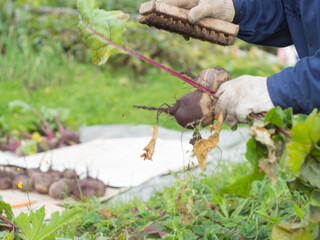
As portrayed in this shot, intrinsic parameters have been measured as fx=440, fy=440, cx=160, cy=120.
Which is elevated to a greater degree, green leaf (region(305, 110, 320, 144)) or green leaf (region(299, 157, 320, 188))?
green leaf (region(305, 110, 320, 144))

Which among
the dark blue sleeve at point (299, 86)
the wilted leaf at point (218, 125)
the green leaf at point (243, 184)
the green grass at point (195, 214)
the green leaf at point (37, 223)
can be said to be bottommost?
the green grass at point (195, 214)

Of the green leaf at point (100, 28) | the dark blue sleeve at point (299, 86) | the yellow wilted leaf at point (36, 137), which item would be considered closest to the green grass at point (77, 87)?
the yellow wilted leaf at point (36, 137)

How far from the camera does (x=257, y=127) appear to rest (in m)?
1.32

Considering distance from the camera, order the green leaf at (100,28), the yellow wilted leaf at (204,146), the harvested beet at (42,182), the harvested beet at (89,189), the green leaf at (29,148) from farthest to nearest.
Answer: the green leaf at (29,148) < the harvested beet at (42,182) < the harvested beet at (89,189) < the green leaf at (100,28) < the yellow wilted leaf at (204,146)

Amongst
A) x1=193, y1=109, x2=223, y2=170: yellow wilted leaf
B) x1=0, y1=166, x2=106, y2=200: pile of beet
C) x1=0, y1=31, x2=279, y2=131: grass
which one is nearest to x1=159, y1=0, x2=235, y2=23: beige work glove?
x1=193, y1=109, x2=223, y2=170: yellow wilted leaf

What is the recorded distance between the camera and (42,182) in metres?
2.69

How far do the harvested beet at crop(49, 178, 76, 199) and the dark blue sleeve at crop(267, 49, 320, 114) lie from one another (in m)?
1.53

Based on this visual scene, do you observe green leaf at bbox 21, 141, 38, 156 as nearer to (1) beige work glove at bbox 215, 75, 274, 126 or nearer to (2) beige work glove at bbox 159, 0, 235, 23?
(2) beige work glove at bbox 159, 0, 235, 23

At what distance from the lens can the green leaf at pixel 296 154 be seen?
119 cm

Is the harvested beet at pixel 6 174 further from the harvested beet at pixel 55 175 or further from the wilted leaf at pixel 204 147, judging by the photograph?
the wilted leaf at pixel 204 147

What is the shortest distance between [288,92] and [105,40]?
85 cm

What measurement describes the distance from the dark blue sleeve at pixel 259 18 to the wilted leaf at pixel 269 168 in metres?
0.88

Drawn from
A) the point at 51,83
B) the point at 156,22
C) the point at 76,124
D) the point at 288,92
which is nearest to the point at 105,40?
the point at 156,22

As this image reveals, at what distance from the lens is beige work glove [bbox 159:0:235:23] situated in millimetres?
1743
